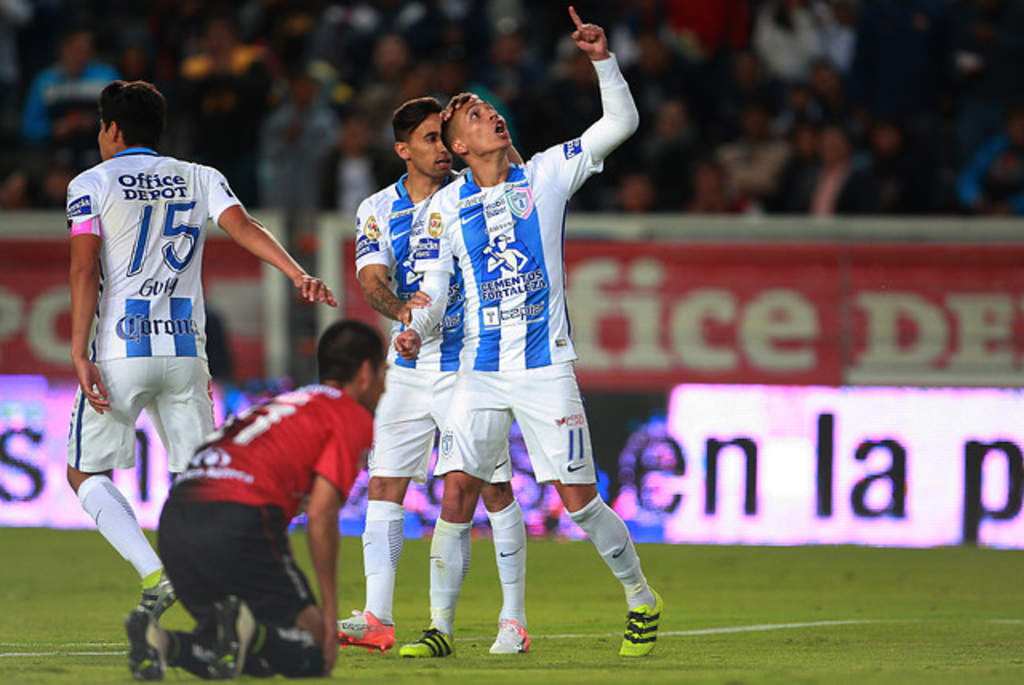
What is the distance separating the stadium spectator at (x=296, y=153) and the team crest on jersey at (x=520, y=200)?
748cm

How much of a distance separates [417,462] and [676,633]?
61.5 inches

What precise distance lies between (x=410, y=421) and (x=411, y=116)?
4.62 ft

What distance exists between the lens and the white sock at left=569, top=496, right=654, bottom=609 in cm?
720

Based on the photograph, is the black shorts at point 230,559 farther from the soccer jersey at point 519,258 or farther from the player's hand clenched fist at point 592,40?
the player's hand clenched fist at point 592,40

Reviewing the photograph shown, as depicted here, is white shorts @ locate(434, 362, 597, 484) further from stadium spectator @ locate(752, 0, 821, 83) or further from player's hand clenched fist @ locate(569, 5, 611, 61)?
stadium spectator @ locate(752, 0, 821, 83)

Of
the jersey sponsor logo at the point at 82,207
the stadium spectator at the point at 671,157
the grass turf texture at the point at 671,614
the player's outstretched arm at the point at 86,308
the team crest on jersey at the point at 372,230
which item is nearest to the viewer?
the grass turf texture at the point at 671,614

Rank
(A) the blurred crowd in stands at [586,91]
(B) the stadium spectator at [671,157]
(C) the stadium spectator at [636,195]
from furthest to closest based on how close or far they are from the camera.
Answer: (B) the stadium spectator at [671,157] → (A) the blurred crowd in stands at [586,91] → (C) the stadium spectator at [636,195]

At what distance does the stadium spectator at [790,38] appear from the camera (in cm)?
1594

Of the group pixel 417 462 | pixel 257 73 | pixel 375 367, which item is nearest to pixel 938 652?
Result: pixel 417 462

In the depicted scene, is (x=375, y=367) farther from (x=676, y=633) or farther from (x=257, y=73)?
(x=257, y=73)

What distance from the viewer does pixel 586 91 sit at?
48.5ft

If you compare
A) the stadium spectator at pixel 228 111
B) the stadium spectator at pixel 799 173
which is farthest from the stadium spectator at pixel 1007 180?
the stadium spectator at pixel 228 111

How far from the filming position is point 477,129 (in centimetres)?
728

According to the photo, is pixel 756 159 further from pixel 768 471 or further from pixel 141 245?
pixel 141 245
